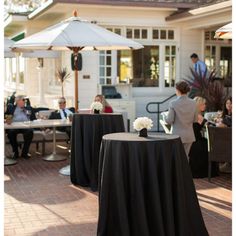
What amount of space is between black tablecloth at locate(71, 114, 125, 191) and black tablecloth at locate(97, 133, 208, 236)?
8.46 ft

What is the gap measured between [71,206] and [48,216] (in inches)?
Answer: 19.9

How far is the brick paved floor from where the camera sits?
5406 mm

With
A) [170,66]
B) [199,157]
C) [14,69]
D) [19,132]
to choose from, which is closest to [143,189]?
[199,157]

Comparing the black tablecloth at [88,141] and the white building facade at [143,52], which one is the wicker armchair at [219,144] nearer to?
the black tablecloth at [88,141]

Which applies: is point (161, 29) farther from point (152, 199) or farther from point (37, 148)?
point (152, 199)

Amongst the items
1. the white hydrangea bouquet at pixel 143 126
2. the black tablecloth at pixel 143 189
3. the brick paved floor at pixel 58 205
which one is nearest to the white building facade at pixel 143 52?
the brick paved floor at pixel 58 205

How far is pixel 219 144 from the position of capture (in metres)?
7.47

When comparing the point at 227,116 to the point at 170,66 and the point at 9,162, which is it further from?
the point at 170,66

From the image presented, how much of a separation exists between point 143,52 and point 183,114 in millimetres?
7495

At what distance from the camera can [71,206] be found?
632cm

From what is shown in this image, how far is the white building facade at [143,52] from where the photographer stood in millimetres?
13039

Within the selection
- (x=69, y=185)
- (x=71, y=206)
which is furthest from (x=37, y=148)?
(x=71, y=206)

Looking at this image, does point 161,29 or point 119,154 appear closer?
point 119,154

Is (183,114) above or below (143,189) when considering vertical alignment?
above
